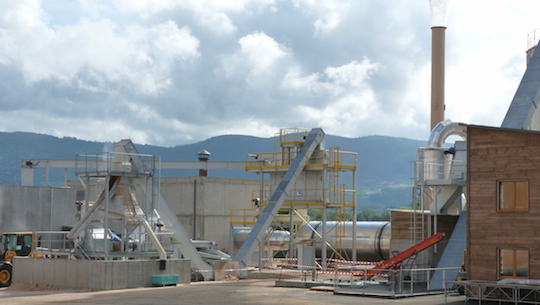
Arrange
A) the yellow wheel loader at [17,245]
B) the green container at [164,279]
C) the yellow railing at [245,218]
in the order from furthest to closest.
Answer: the yellow railing at [245,218] < the yellow wheel loader at [17,245] < the green container at [164,279]

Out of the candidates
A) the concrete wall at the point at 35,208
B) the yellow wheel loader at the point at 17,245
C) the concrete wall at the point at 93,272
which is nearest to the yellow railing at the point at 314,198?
the concrete wall at the point at 93,272

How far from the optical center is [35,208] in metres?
44.3

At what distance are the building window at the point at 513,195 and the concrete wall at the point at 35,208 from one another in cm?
2874

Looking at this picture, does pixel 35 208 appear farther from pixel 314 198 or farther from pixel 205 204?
pixel 314 198

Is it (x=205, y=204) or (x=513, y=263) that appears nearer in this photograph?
(x=513, y=263)

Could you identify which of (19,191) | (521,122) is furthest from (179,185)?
(521,122)

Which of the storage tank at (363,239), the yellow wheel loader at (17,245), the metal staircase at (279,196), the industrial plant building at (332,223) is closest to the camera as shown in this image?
the industrial plant building at (332,223)

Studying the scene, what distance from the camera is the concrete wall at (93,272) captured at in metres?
29.8

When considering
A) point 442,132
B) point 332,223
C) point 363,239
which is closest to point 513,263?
point 442,132

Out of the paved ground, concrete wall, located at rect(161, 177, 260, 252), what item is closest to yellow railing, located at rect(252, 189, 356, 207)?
the paved ground

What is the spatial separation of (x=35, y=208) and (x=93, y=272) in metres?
16.0

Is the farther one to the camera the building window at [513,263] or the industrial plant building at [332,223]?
the industrial plant building at [332,223]

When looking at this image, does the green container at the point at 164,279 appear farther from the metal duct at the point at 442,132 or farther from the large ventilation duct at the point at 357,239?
the metal duct at the point at 442,132

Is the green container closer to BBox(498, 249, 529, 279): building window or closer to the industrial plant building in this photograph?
the industrial plant building
